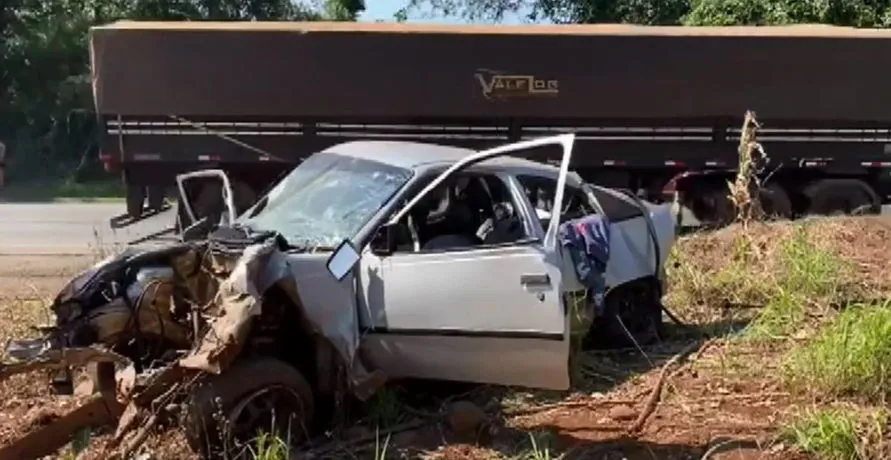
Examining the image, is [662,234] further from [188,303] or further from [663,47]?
[663,47]

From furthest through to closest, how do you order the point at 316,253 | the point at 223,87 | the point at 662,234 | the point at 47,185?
the point at 47,185
the point at 223,87
the point at 662,234
the point at 316,253

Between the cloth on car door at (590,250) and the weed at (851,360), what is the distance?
1.17 m

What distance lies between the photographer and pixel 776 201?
16.0m

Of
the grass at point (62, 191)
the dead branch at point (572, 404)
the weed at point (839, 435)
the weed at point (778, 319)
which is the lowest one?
the grass at point (62, 191)

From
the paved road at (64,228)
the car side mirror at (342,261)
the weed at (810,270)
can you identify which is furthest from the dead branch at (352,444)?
the paved road at (64,228)

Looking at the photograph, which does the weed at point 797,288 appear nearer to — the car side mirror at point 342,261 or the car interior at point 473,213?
the car interior at point 473,213

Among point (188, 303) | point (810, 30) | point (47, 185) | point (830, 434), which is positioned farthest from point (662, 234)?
point (47, 185)

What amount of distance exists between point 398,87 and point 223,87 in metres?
2.33

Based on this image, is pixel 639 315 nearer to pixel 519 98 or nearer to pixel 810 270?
pixel 810 270

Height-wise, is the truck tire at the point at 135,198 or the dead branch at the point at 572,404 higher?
the truck tire at the point at 135,198

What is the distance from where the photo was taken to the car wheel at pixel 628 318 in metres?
7.66

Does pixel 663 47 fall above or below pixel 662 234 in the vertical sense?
above

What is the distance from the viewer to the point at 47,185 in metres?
26.6

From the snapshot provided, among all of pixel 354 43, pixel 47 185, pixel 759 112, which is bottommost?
pixel 47 185
